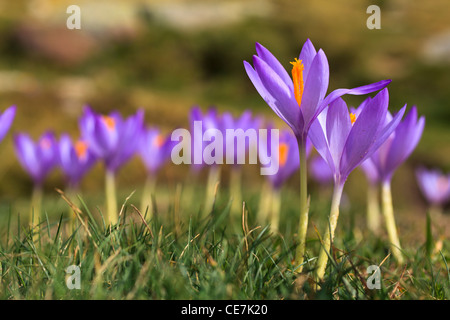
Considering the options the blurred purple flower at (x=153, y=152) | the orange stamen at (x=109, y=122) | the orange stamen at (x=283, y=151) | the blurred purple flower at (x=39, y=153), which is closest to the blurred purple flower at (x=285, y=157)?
the orange stamen at (x=283, y=151)

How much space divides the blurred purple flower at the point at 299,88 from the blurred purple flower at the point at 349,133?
0.03m

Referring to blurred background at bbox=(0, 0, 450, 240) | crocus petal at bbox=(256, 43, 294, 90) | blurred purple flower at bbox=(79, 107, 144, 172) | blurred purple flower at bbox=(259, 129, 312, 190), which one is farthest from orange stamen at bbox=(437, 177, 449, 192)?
blurred background at bbox=(0, 0, 450, 240)

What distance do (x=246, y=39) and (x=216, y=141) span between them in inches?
486

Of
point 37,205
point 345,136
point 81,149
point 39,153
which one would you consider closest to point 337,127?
point 345,136

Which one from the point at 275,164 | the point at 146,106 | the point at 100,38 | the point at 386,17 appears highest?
the point at 386,17

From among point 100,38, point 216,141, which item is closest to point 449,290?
point 216,141

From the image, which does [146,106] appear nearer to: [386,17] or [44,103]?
[44,103]

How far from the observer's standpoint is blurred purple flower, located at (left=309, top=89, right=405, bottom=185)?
841mm

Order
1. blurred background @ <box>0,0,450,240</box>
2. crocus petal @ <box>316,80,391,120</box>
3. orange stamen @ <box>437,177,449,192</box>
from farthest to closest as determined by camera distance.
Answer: blurred background @ <box>0,0,450,240</box> → orange stamen @ <box>437,177,449,192</box> → crocus petal @ <box>316,80,391,120</box>

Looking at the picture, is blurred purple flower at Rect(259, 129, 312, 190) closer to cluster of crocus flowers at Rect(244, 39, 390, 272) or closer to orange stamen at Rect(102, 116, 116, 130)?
orange stamen at Rect(102, 116, 116, 130)

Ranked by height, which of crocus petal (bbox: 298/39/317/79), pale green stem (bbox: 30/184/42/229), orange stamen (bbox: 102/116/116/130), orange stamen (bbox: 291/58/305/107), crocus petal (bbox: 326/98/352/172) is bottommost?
pale green stem (bbox: 30/184/42/229)

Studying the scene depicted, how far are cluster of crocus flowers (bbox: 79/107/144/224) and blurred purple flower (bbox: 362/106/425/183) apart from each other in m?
0.64

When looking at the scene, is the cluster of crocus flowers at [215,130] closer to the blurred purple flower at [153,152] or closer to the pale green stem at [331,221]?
the blurred purple flower at [153,152]

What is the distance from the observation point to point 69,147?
1.74 meters
